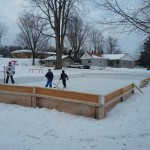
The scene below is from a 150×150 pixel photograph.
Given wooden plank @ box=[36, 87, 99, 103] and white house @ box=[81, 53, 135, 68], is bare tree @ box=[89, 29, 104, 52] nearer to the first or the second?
white house @ box=[81, 53, 135, 68]

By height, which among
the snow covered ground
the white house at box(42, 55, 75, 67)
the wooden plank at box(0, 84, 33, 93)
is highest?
the white house at box(42, 55, 75, 67)

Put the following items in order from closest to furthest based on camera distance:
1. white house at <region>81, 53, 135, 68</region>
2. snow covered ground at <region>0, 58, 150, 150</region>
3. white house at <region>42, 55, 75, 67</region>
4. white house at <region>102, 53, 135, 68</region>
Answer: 1. snow covered ground at <region>0, 58, 150, 150</region>
2. white house at <region>42, 55, 75, 67</region>
3. white house at <region>81, 53, 135, 68</region>
4. white house at <region>102, 53, 135, 68</region>

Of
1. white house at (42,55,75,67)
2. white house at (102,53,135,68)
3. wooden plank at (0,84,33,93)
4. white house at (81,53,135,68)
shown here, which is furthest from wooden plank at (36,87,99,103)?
white house at (102,53,135,68)

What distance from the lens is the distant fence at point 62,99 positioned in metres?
9.09

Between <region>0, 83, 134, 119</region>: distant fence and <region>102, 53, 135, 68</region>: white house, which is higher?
<region>102, 53, 135, 68</region>: white house

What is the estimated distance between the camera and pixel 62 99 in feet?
32.2

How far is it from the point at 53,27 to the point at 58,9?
2.96 m

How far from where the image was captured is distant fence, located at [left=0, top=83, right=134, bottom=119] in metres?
9.09

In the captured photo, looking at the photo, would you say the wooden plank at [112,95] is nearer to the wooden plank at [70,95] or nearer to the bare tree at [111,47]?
the wooden plank at [70,95]

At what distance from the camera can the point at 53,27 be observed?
44.1 meters

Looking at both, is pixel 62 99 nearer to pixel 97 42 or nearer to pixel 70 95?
pixel 70 95

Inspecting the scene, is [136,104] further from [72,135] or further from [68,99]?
[72,135]

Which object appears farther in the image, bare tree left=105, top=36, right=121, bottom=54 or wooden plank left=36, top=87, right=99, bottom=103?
bare tree left=105, top=36, right=121, bottom=54

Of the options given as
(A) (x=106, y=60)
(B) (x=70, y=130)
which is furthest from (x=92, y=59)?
(B) (x=70, y=130)
